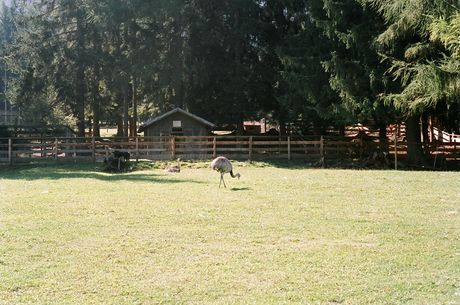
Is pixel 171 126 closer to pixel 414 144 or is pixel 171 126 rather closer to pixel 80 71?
pixel 80 71

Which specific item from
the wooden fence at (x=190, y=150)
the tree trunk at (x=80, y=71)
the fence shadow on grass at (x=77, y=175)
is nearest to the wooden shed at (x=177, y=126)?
the wooden fence at (x=190, y=150)

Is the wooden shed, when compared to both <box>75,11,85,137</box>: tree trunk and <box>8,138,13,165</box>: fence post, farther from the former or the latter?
<box>8,138,13,165</box>: fence post

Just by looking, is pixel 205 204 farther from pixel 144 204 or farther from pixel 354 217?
pixel 354 217

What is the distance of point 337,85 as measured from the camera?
24.4 m

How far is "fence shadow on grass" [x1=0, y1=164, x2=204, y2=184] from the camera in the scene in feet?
62.5

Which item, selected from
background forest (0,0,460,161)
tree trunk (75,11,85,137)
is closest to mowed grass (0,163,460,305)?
background forest (0,0,460,161)

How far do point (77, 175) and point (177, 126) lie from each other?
35.1 ft

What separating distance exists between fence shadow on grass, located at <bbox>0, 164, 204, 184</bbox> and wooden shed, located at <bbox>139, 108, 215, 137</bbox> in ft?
19.9

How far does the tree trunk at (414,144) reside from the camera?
2522cm

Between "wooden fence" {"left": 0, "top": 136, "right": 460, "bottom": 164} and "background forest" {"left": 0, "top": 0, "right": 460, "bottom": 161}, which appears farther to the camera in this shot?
"background forest" {"left": 0, "top": 0, "right": 460, "bottom": 161}

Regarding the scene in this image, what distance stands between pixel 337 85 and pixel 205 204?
14.1m

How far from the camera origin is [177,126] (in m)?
30.7

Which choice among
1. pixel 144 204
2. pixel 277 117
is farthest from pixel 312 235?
pixel 277 117

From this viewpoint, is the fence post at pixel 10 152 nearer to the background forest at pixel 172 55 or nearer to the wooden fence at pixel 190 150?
the wooden fence at pixel 190 150
